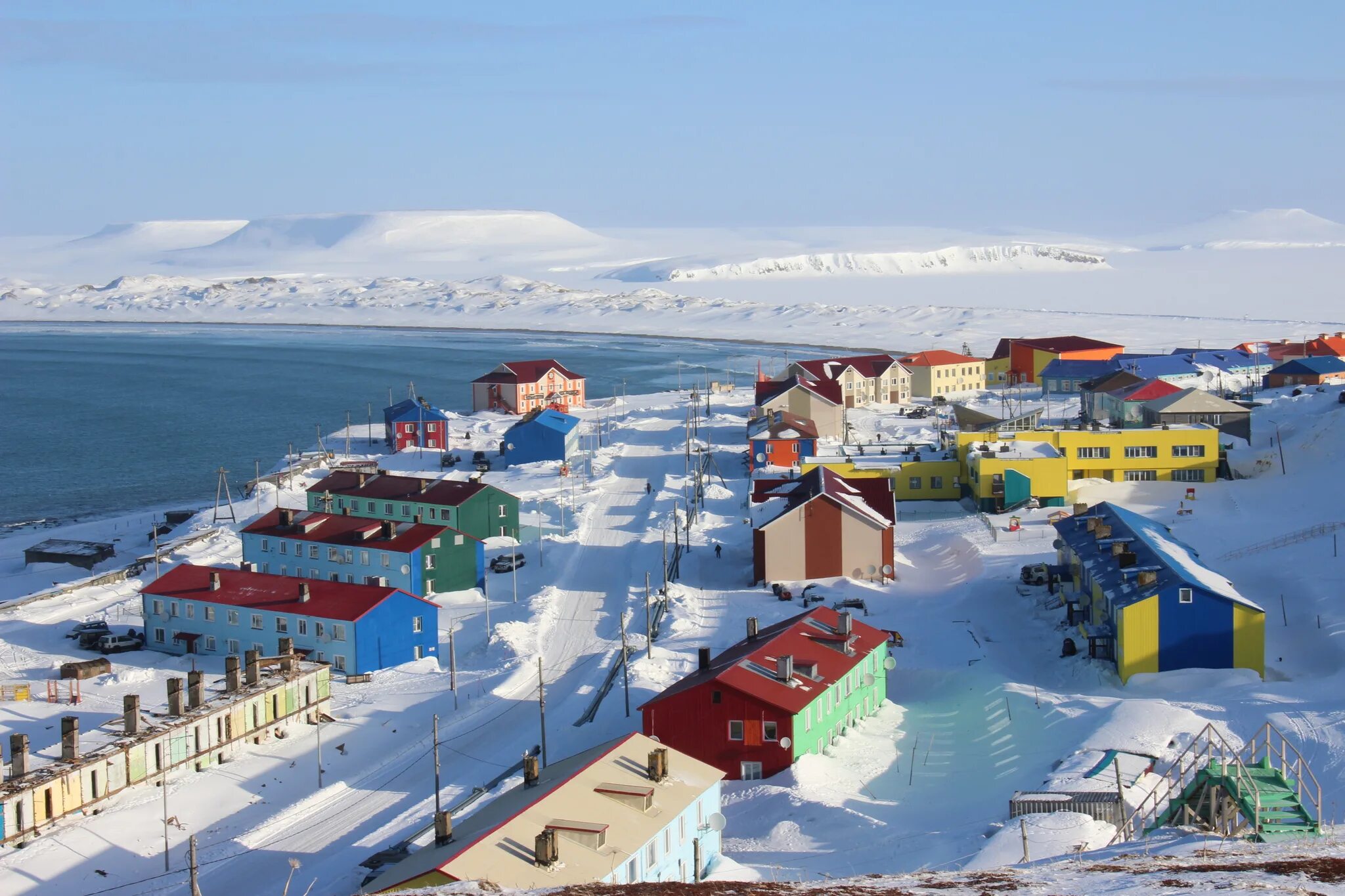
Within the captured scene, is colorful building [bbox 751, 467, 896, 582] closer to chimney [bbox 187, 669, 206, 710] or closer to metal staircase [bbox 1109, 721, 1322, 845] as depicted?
chimney [bbox 187, 669, 206, 710]

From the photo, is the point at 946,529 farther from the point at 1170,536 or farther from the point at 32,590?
the point at 32,590

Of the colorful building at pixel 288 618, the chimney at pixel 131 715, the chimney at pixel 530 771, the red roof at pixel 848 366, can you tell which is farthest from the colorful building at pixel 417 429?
the chimney at pixel 530 771

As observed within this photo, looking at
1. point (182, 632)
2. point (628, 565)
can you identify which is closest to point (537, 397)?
point (628, 565)

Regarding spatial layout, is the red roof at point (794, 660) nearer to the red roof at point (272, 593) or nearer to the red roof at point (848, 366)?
the red roof at point (272, 593)

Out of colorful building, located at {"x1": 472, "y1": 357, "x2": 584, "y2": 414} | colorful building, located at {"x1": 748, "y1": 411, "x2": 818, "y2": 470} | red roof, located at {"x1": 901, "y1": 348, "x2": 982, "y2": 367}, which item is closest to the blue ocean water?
colorful building, located at {"x1": 472, "y1": 357, "x2": 584, "y2": 414}

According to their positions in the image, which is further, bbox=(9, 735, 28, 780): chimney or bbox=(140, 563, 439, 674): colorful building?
bbox=(140, 563, 439, 674): colorful building
